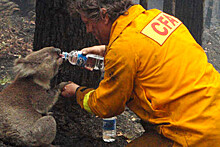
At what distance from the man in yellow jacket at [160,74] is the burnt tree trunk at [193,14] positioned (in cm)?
478

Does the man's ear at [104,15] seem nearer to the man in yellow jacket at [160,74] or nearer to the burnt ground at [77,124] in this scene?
the man in yellow jacket at [160,74]

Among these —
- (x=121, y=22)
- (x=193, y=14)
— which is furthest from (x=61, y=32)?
(x=193, y=14)

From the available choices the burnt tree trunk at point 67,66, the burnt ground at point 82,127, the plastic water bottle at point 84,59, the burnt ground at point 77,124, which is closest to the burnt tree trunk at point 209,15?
the burnt ground at point 77,124

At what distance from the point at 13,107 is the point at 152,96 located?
1617 millimetres

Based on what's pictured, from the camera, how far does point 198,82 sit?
2.43 m

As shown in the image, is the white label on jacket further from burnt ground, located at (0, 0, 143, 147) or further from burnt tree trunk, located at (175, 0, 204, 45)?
burnt tree trunk, located at (175, 0, 204, 45)

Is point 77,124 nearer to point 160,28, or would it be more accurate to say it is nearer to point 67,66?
point 67,66

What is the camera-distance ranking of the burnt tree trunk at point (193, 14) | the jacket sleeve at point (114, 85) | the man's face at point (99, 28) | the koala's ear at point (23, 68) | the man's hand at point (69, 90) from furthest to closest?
the burnt tree trunk at point (193, 14)
the koala's ear at point (23, 68)
the man's hand at point (69, 90)
the man's face at point (99, 28)
the jacket sleeve at point (114, 85)

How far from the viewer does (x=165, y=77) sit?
2408 mm

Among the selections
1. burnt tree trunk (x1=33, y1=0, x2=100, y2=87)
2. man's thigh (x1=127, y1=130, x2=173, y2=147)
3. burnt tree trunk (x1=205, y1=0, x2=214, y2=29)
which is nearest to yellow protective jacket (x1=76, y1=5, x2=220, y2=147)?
man's thigh (x1=127, y1=130, x2=173, y2=147)

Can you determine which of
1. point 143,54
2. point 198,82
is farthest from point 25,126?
point 198,82

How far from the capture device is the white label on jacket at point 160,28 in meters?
2.41

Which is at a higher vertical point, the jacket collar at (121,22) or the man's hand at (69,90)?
the jacket collar at (121,22)

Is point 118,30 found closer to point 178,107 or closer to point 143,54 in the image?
point 143,54
